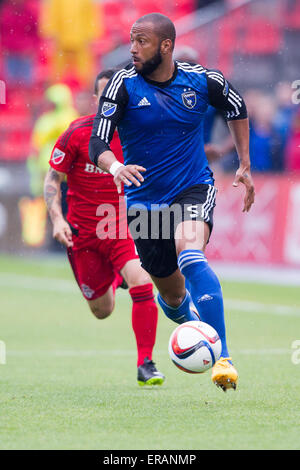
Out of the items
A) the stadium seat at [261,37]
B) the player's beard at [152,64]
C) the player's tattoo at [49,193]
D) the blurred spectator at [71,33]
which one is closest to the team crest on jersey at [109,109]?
the player's beard at [152,64]

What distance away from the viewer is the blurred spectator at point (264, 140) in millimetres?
15820

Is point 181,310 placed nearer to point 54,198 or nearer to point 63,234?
point 63,234

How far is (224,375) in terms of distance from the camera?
5.52 m

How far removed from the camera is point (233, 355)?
838 cm

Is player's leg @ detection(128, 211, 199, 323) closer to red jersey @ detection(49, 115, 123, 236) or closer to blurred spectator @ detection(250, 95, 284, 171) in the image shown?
red jersey @ detection(49, 115, 123, 236)

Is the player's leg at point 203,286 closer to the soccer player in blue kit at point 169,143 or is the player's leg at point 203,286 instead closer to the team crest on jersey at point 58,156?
the soccer player in blue kit at point 169,143

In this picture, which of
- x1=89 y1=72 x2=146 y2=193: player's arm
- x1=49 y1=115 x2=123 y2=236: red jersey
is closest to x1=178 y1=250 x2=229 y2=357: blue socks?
x1=89 y1=72 x2=146 y2=193: player's arm

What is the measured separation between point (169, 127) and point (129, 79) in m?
0.38

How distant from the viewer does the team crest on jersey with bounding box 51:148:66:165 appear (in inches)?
289

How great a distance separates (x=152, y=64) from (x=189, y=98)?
325 millimetres

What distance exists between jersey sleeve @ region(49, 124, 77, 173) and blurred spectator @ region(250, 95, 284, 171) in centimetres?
868

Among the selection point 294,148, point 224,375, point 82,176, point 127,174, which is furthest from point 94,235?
point 294,148
